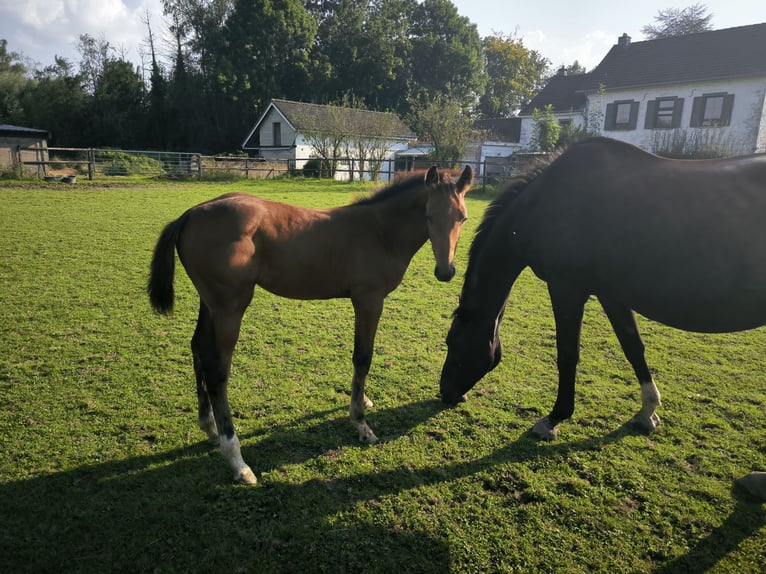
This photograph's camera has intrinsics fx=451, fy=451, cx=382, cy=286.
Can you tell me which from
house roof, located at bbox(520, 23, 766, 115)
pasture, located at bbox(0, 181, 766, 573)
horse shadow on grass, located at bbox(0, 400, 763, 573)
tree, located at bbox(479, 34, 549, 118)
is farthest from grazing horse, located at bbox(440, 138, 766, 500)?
tree, located at bbox(479, 34, 549, 118)

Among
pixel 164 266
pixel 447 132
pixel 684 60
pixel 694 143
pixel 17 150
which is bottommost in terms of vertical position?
pixel 164 266

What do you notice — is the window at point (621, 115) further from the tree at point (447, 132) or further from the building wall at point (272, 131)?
the building wall at point (272, 131)

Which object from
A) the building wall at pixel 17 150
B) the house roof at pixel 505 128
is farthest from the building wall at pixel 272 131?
the house roof at pixel 505 128

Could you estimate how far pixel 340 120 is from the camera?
28891 millimetres

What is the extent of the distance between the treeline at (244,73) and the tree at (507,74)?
4.04m

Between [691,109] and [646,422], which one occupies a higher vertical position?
[691,109]

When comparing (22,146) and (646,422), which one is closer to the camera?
(646,422)

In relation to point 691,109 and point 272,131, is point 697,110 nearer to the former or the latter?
point 691,109

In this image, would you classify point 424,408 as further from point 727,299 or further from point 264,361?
point 727,299

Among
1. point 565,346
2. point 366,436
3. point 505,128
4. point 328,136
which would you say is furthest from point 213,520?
point 505,128

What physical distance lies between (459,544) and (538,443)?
1.15m

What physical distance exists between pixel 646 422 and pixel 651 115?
2725cm

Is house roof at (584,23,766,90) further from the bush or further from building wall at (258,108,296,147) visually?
building wall at (258,108,296,147)

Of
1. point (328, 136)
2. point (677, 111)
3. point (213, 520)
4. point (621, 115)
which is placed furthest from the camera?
point (328, 136)
